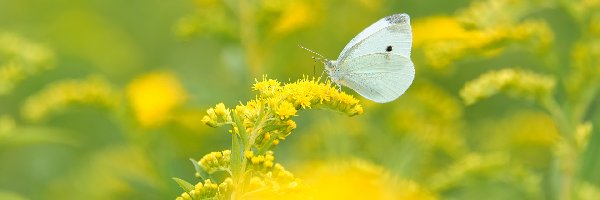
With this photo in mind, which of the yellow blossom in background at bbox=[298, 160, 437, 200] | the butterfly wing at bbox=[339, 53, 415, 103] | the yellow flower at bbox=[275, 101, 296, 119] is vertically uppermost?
the butterfly wing at bbox=[339, 53, 415, 103]

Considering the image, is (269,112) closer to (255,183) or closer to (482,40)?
(255,183)

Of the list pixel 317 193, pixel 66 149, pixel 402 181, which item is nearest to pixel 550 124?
pixel 402 181

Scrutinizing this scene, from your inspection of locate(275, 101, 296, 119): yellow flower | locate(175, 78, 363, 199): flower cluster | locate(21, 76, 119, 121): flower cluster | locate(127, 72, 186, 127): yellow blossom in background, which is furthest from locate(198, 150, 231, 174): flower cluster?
locate(127, 72, 186, 127): yellow blossom in background

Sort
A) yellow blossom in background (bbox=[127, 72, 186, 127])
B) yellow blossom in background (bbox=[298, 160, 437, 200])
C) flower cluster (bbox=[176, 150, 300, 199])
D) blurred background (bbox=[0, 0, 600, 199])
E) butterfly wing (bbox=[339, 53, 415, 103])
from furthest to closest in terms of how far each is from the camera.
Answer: yellow blossom in background (bbox=[127, 72, 186, 127]), blurred background (bbox=[0, 0, 600, 199]), butterfly wing (bbox=[339, 53, 415, 103]), yellow blossom in background (bbox=[298, 160, 437, 200]), flower cluster (bbox=[176, 150, 300, 199])

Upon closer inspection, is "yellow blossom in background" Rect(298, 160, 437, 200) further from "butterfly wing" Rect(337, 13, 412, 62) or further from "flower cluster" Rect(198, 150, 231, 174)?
"butterfly wing" Rect(337, 13, 412, 62)

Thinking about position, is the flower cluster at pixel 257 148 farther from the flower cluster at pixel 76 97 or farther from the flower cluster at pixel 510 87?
the flower cluster at pixel 76 97

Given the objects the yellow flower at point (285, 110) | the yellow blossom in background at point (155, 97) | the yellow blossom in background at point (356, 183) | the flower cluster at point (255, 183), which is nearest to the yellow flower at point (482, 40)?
the yellow blossom in background at point (356, 183)

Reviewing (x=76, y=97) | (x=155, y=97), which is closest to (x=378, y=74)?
(x=76, y=97)
